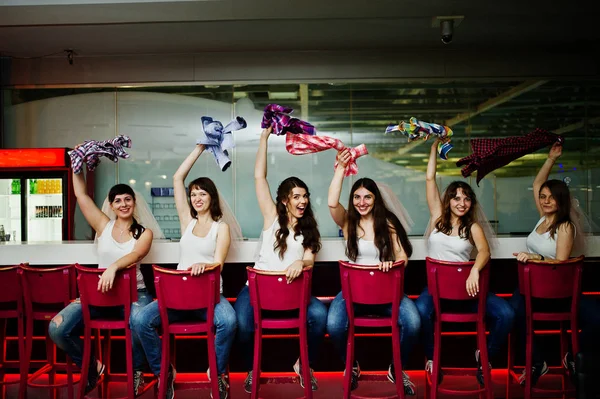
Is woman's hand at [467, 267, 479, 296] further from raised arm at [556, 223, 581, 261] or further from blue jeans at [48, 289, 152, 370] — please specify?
blue jeans at [48, 289, 152, 370]

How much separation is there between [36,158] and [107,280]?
3.80m

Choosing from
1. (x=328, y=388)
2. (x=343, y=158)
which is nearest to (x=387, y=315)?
(x=328, y=388)

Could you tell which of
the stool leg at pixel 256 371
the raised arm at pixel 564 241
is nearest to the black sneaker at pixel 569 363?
the raised arm at pixel 564 241

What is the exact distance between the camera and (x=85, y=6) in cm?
467

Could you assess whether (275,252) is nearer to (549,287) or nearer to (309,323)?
(309,323)

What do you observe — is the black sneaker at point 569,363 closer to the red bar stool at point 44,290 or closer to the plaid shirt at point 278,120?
the plaid shirt at point 278,120

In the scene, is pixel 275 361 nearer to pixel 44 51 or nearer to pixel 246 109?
pixel 246 109

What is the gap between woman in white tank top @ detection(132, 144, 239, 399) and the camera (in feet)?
9.96

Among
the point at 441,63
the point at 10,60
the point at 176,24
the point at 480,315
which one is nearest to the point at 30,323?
the point at 480,315

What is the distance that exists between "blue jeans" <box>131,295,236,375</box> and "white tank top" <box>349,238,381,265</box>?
0.84 metres

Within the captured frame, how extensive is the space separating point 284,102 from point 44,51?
9.37ft

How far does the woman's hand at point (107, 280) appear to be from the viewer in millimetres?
2977

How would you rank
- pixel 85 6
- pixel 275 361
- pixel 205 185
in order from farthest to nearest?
pixel 85 6 → pixel 275 361 → pixel 205 185

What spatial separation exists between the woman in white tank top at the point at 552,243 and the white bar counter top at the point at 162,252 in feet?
0.60
